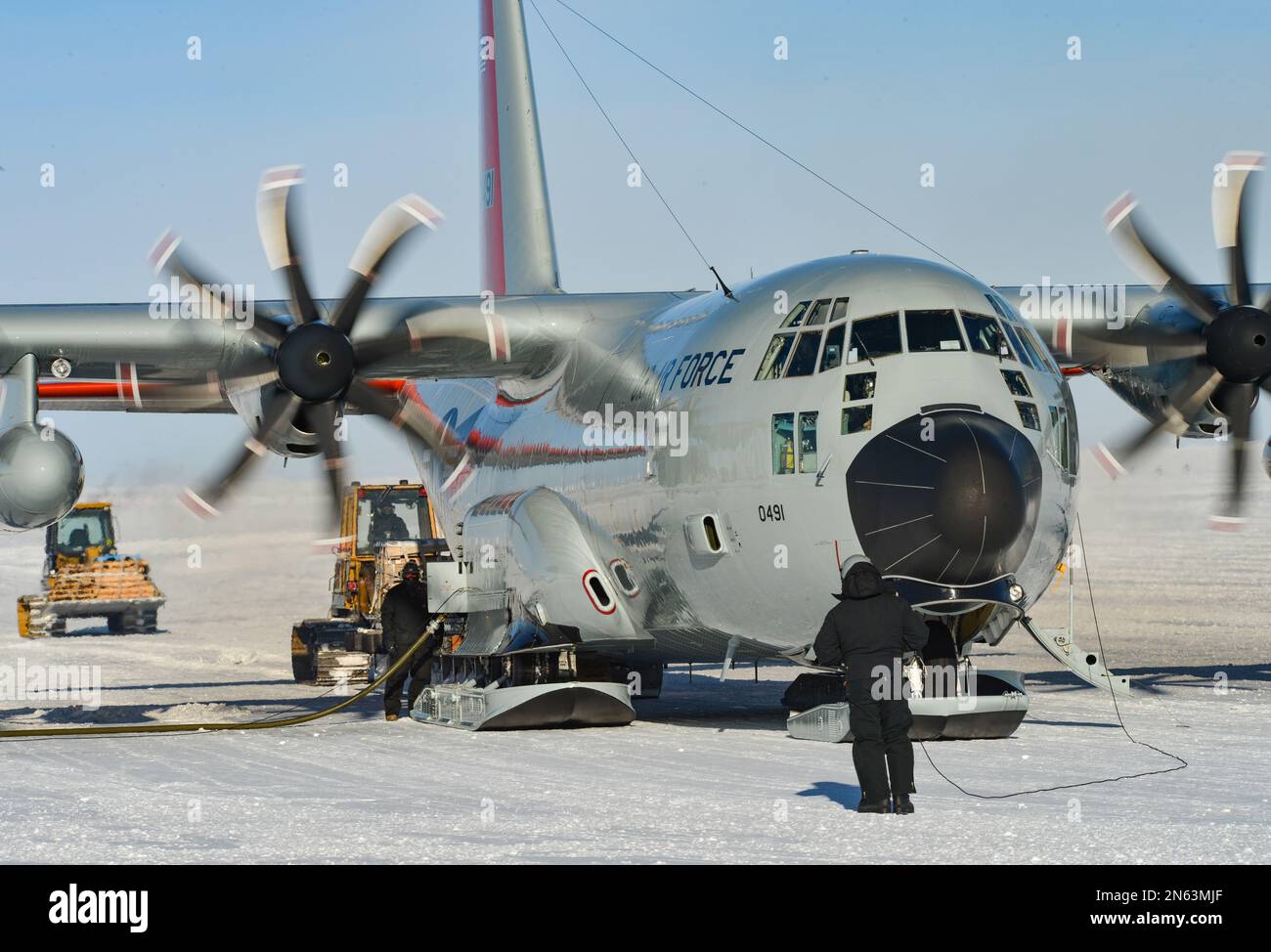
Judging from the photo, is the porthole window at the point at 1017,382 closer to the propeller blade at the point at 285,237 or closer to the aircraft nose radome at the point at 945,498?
the aircraft nose radome at the point at 945,498

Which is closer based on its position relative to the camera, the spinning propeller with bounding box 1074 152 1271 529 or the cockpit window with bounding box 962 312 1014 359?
the cockpit window with bounding box 962 312 1014 359

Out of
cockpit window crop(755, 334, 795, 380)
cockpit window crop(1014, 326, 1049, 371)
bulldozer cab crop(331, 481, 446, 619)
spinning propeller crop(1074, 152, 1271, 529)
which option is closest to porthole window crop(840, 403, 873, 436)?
cockpit window crop(755, 334, 795, 380)

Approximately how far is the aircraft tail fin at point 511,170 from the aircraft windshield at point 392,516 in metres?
5.00

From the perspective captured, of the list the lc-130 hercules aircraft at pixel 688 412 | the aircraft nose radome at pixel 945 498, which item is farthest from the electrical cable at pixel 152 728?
the aircraft nose radome at pixel 945 498

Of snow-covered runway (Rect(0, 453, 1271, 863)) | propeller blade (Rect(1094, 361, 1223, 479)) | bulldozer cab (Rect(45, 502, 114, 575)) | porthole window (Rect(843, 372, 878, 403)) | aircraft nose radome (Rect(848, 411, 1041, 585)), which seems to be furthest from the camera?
bulldozer cab (Rect(45, 502, 114, 575))

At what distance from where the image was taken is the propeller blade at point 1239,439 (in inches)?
717

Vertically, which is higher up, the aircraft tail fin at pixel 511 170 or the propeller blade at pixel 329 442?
the aircraft tail fin at pixel 511 170

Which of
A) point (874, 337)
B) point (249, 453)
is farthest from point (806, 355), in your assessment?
point (249, 453)

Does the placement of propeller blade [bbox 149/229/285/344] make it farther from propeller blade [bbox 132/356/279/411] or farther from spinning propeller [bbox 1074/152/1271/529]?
spinning propeller [bbox 1074/152/1271/529]

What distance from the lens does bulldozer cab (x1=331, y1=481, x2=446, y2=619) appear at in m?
24.8

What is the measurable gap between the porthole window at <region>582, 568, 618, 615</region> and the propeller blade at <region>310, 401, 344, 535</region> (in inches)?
107

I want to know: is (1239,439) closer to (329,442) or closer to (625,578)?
(625,578)
